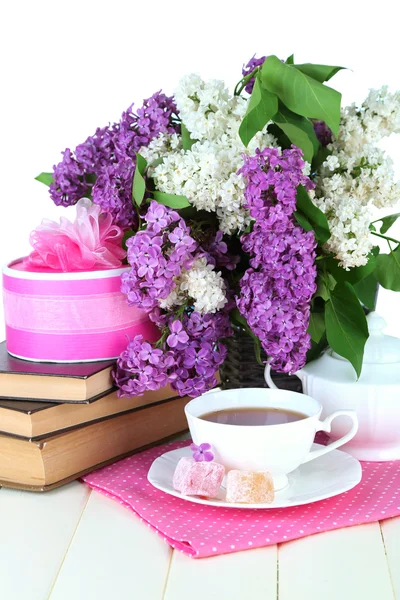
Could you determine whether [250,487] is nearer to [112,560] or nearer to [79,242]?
[112,560]

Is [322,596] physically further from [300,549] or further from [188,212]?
[188,212]

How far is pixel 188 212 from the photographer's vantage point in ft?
4.13

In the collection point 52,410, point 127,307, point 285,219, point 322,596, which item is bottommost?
point 322,596

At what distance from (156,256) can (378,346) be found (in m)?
0.39

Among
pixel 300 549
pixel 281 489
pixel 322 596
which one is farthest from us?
pixel 281 489

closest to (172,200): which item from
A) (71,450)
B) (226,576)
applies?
(71,450)

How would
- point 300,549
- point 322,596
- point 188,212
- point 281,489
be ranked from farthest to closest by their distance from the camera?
point 188,212 → point 281,489 → point 300,549 → point 322,596

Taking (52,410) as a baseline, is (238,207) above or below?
above

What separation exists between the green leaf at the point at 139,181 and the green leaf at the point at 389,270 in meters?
0.38

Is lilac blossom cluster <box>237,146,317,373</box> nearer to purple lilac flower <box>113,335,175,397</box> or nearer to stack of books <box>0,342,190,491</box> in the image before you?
Result: purple lilac flower <box>113,335,175,397</box>

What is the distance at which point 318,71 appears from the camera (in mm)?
1192

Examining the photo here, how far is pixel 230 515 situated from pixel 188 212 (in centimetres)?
43

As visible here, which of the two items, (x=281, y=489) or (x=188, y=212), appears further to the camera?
(x=188, y=212)

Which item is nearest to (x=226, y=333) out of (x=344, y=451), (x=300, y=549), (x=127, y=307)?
(x=127, y=307)
